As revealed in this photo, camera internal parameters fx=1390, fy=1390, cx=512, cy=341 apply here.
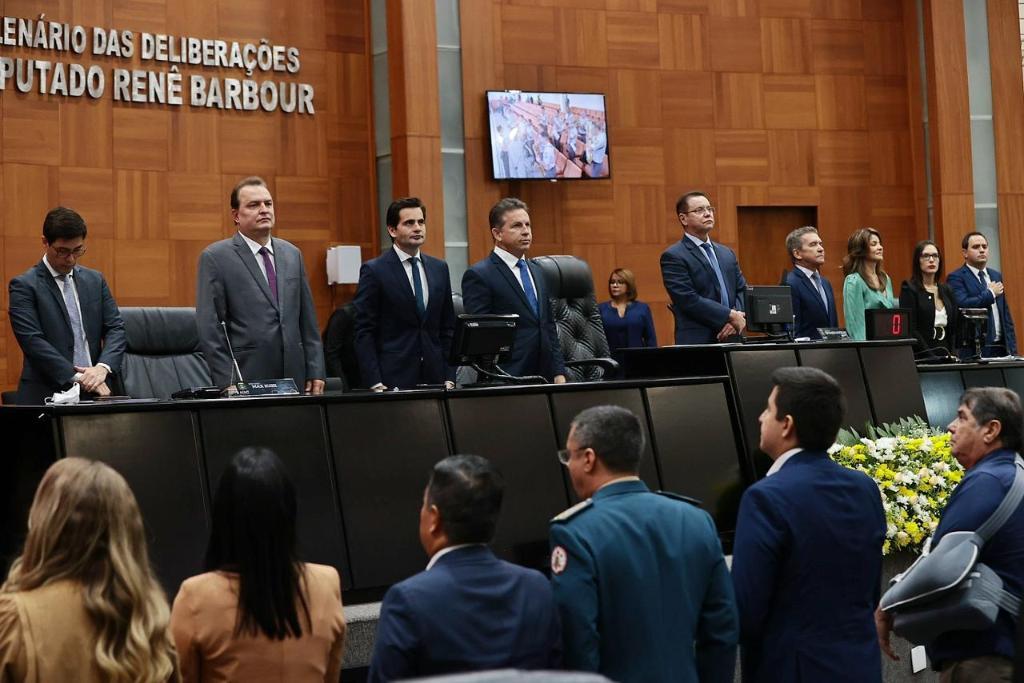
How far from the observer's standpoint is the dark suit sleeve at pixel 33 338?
17.6 feet

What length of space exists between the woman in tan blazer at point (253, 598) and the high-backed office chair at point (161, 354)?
427cm

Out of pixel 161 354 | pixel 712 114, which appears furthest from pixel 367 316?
pixel 712 114

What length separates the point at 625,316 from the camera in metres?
9.60

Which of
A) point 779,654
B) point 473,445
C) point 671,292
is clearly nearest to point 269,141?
point 671,292

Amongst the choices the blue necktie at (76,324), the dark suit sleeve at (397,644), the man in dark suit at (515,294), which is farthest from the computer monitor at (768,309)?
the dark suit sleeve at (397,644)

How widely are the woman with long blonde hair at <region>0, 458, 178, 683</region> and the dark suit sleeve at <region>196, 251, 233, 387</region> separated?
2.74m

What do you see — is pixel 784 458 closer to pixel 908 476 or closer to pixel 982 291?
pixel 908 476

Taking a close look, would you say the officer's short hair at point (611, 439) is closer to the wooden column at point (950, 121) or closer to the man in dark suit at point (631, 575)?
the man in dark suit at point (631, 575)

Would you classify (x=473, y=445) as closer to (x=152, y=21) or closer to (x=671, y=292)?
(x=671, y=292)

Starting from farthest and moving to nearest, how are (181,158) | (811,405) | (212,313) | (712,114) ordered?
(712,114), (181,158), (212,313), (811,405)

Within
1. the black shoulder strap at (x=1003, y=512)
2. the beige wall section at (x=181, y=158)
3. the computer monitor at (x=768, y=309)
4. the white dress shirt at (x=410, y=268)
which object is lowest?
the black shoulder strap at (x=1003, y=512)

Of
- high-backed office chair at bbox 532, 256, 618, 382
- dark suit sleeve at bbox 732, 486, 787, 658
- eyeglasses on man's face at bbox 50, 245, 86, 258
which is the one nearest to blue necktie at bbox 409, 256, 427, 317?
high-backed office chair at bbox 532, 256, 618, 382

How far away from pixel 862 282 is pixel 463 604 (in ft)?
17.6

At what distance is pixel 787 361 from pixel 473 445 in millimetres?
1751
